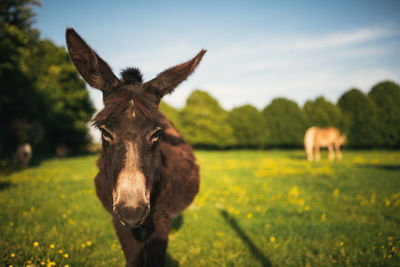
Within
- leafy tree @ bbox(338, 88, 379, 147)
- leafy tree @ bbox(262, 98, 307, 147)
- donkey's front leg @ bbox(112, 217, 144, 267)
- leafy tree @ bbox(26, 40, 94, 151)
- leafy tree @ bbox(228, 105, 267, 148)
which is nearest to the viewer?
donkey's front leg @ bbox(112, 217, 144, 267)

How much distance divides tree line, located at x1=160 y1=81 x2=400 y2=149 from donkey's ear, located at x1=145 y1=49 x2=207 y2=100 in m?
37.2

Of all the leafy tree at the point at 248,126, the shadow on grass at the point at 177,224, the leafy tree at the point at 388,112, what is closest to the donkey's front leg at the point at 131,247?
the shadow on grass at the point at 177,224

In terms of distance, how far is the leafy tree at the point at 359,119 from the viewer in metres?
29.9

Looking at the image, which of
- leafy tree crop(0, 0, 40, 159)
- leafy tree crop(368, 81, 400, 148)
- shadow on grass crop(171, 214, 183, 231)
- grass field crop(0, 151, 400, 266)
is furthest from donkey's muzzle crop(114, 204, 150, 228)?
leafy tree crop(368, 81, 400, 148)

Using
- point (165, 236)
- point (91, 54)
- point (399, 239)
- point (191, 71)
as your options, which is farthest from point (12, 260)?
point (399, 239)

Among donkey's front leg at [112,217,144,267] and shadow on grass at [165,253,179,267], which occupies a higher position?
donkey's front leg at [112,217,144,267]

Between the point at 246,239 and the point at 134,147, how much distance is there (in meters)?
3.55

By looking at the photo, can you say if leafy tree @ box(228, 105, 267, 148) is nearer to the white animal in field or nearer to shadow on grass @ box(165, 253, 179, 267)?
the white animal in field

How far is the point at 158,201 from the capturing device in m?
2.53

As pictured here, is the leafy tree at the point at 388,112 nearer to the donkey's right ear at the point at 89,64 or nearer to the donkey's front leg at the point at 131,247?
the donkey's front leg at the point at 131,247

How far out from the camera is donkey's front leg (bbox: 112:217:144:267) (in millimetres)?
2350

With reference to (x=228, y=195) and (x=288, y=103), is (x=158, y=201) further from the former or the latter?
(x=288, y=103)

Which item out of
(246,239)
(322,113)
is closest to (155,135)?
(246,239)

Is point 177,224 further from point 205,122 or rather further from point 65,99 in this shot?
point 205,122
